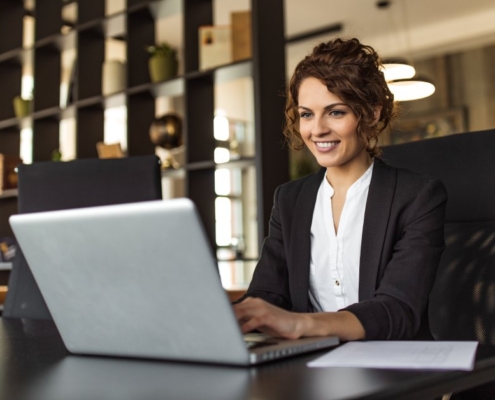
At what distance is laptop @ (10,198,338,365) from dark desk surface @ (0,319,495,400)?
24 millimetres

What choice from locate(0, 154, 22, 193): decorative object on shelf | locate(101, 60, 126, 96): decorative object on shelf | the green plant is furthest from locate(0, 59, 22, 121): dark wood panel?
the green plant

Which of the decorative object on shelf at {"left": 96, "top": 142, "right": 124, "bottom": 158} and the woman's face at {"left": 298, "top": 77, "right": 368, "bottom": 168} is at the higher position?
the decorative object on shelf at {"left": 96, "top": 142, "right": 124, "bottom": 158}

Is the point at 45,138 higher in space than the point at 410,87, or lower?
lower

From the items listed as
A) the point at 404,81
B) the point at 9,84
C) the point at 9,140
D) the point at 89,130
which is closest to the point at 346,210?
the point at 404,81

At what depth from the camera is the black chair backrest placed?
140 centimetres

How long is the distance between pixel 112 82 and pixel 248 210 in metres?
4.96

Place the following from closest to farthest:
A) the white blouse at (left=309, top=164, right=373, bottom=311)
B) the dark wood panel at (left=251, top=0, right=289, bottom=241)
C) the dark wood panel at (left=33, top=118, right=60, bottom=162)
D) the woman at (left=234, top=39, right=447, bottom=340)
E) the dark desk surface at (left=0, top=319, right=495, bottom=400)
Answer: the dark desk surface at (left=0, top=319, right=495, bottom=400)
the woman at (left=234, top=39, right=447, bottom=340)
the white blouse at (left=309, top=164, right=373, bottom=311)
the dark wood panel at (left=251, top=0, right=289, bottom=241)
the dark wood panel at (left=33, top=118, right=60, bottom=162)

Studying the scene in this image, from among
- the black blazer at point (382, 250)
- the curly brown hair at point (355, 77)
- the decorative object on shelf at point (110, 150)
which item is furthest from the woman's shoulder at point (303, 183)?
the decorative object on shelf at point (110, 150)

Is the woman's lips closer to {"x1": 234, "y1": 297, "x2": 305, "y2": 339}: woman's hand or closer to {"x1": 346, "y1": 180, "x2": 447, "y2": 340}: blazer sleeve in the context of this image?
{"x1": 346, "y1": 180, "x2": 447, "y2": 340}: blazer sleeve

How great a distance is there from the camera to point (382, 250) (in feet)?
4.16

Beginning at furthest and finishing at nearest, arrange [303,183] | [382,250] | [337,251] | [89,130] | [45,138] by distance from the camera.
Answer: [45,138] → [89,130] → [303,183] → [337,251] → [382,250]

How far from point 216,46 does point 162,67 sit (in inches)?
16.2

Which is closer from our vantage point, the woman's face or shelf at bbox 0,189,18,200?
the woman's face

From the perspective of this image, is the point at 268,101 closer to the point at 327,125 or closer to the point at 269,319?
the point at 327,125
